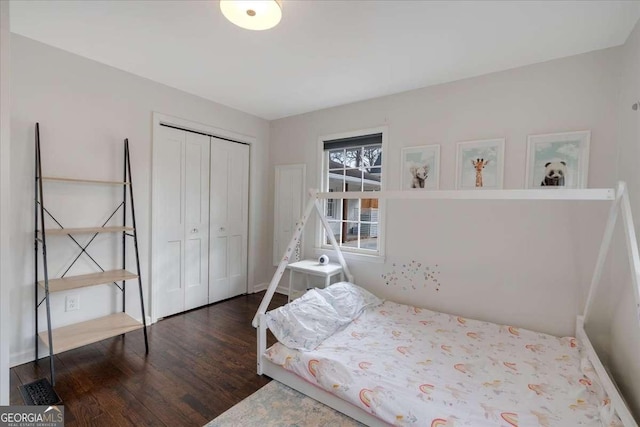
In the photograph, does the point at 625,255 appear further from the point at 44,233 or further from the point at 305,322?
the point at 44,233

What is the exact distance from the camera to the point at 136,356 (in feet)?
7.70

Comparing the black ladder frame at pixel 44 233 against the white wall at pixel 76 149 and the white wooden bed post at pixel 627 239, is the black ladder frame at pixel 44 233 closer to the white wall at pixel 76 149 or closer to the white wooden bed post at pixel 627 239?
the white wall at pixel 76 149

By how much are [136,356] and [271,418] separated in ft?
4.49

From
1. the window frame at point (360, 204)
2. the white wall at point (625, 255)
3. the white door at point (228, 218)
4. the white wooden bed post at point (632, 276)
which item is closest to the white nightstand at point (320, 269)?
the window frame at point (360, 204)

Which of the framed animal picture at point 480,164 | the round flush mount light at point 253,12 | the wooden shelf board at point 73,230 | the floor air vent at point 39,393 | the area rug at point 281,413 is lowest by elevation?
the area rug at point 281,413

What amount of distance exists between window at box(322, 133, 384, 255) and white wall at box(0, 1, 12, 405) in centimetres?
278

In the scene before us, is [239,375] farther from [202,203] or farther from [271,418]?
[202,203]

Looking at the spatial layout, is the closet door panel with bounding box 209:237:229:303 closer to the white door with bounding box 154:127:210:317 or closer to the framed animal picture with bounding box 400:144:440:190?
the white door with bounding box 154:127:210:317

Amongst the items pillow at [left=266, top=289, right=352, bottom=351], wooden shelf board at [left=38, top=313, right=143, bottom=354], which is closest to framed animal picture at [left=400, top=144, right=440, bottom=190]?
pillow at [left=266, top=289, right=352, bottom=351]

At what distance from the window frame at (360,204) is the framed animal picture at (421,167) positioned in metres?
0.22

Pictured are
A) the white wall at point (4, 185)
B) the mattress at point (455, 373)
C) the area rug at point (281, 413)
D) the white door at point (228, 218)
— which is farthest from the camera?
the white door at point (228, 218)

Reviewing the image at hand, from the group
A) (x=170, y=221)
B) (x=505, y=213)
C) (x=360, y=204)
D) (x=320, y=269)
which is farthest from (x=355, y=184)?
(x=170, y=221)

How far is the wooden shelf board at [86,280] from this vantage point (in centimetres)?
217

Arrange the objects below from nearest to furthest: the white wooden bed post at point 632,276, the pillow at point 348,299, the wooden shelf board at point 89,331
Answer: the white wooden bed post at point 632,276, the wooden shelf board at point 89,331, the pillow at point 348,299
